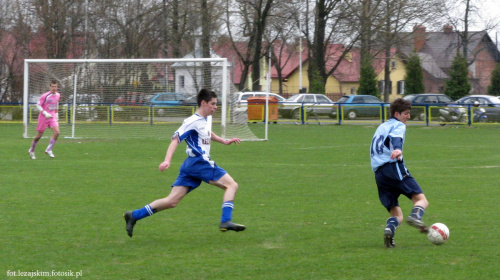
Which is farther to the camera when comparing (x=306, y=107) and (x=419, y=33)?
(x=419, y=33)

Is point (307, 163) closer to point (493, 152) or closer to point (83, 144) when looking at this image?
point (493, 152)

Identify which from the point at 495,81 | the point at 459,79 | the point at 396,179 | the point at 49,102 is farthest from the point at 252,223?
the point at 495,81

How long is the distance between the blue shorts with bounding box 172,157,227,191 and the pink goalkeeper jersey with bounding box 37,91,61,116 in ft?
32.3

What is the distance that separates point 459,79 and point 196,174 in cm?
4140

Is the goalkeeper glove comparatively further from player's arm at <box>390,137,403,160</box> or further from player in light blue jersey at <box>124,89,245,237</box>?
player's arm at <box>390,137,403,160</box>

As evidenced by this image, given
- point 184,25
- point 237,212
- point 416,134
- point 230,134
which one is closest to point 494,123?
point 416,134

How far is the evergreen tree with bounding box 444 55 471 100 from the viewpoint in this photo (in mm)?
45375

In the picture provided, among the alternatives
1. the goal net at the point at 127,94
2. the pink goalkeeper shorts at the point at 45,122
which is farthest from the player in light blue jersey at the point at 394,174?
the goal net at the point at 127,94

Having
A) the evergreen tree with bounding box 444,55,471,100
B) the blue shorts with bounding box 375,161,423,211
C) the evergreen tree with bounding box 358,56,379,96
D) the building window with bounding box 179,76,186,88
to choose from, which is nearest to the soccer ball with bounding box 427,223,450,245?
the blue shorts with bounding box 375,161,423,211

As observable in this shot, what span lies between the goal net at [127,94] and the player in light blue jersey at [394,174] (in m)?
16.2

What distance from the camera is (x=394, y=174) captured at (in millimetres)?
6477

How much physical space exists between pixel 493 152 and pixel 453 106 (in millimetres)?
14276

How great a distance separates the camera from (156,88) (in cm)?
2455

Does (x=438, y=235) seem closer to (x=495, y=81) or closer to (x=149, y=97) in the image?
(x=149, y=97)
